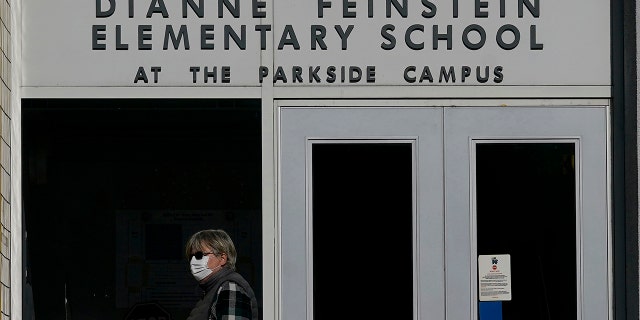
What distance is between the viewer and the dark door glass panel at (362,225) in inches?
272

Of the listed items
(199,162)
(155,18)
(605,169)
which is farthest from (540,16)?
(199,162)

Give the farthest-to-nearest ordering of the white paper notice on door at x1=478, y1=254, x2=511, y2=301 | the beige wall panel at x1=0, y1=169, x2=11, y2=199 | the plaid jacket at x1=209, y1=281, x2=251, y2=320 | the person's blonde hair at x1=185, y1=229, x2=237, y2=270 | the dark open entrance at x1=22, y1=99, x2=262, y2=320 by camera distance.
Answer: the dark open entrance at x1=22, y1=99, x2=262, y2=320 < the white paper notice on door at x1=478, y1=254, x2=511, y2=301 < the beige wall panel at x1=0, y1=169, x2=11, y2=199 < the person's blonde hair at x1=185, y1=229, x2=237, y2=270 < the plaid jacket at x1=209, y1=281, x2=251, y2=320

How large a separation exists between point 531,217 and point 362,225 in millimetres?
1286

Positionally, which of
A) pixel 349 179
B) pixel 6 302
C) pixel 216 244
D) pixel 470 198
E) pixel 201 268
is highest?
pixel 349 179

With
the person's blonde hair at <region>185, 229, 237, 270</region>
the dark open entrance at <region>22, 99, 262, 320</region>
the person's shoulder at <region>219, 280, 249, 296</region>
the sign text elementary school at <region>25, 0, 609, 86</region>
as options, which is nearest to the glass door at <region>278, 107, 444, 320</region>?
the sign text elementary school at <region>25, 0, 609, 86</region>

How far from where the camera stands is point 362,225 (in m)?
7.76

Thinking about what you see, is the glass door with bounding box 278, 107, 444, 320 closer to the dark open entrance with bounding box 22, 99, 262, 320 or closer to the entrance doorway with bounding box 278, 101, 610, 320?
the entrance doorway with bounding box 278, 101, 610, 320

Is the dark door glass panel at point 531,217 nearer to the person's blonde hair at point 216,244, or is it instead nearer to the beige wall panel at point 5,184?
the person's blonde hair at point 216,244

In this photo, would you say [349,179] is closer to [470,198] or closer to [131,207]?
[470,198]

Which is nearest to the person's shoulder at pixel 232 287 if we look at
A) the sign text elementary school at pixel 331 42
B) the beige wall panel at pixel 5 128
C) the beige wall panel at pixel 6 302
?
the sign text elementary school at pixel 331 42

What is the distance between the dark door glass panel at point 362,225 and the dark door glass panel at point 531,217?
51 centimetres

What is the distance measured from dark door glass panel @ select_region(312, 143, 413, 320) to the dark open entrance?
5.16 ft

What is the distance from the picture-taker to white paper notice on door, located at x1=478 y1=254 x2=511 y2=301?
6891mm

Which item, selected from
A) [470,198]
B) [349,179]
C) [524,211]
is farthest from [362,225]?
[524,211]
